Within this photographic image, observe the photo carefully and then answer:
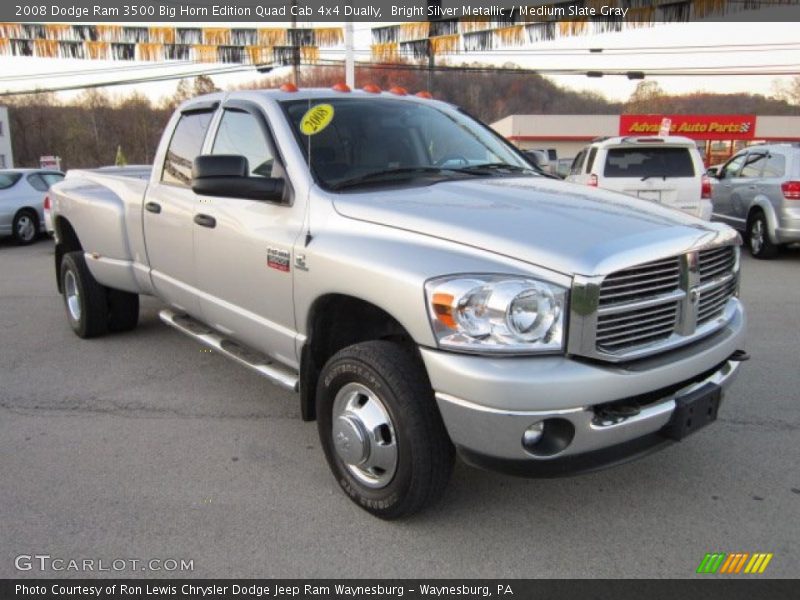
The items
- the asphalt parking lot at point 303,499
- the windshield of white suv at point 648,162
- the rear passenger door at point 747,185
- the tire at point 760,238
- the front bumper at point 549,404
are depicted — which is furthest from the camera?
the rear passenger door at point 747,185

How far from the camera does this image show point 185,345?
5805mm

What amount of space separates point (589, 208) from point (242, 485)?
216 centimetres

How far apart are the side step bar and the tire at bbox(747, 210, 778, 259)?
869 cm

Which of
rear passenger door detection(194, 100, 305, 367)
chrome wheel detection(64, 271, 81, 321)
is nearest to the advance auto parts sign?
chrome wheel detection(64, 271, 81, 321)

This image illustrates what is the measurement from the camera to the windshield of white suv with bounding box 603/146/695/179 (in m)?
9.71

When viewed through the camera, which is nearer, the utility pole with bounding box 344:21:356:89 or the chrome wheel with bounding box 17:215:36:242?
the chrome wheel with bounding box 17:215:36:242

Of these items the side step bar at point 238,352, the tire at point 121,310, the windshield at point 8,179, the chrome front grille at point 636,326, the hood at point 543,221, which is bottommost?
the tire at point 121,310

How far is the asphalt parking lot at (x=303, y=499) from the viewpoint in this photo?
277 centimetres

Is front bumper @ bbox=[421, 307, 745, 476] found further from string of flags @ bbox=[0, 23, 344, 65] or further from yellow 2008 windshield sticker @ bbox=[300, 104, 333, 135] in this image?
string of flags @ bbox=[0, 23, 344, 65]

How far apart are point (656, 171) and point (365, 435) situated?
8.31m

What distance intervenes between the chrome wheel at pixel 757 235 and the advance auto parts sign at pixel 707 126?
4014 centimetres

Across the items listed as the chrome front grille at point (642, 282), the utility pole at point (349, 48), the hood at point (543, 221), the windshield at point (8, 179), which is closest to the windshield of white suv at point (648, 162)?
the utility pole at point (349, 48)

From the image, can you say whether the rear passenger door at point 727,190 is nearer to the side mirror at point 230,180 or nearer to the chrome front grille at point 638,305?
the chrome front grille at point 638,305
